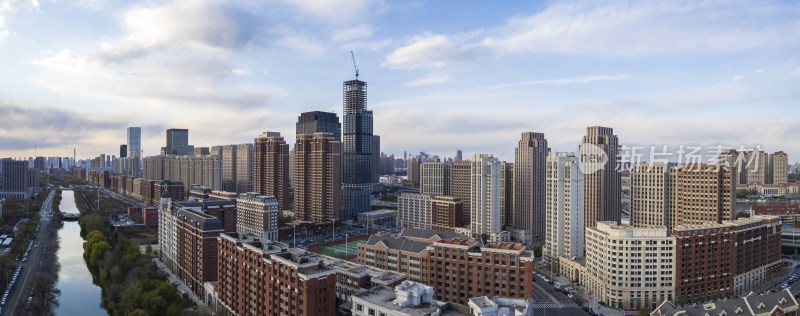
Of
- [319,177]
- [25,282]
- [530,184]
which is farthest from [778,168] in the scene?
[25,282]

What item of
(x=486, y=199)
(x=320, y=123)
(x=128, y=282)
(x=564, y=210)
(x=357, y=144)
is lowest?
(x=128, y=282)

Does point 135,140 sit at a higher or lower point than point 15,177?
higher

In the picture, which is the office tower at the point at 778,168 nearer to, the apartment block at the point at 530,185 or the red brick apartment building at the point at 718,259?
the apartment block at the point at 530,185

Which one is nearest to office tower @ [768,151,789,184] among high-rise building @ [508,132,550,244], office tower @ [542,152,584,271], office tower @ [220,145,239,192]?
high-rise building @ [508,132,550,244]

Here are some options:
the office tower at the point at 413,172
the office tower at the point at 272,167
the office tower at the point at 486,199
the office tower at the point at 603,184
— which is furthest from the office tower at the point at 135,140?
the office tower at the point at 603,184

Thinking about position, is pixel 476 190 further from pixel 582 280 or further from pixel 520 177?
pixel 582 280

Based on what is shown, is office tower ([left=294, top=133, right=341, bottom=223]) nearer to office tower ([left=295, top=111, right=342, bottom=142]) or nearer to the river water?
office tower ([left=295, top=111, right=342, bottom=142])

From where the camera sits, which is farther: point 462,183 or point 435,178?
point 435,178

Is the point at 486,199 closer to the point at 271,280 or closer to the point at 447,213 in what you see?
the point at 447,213

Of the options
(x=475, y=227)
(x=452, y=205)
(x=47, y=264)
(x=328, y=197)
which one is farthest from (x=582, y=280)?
(x=47, y=264)
